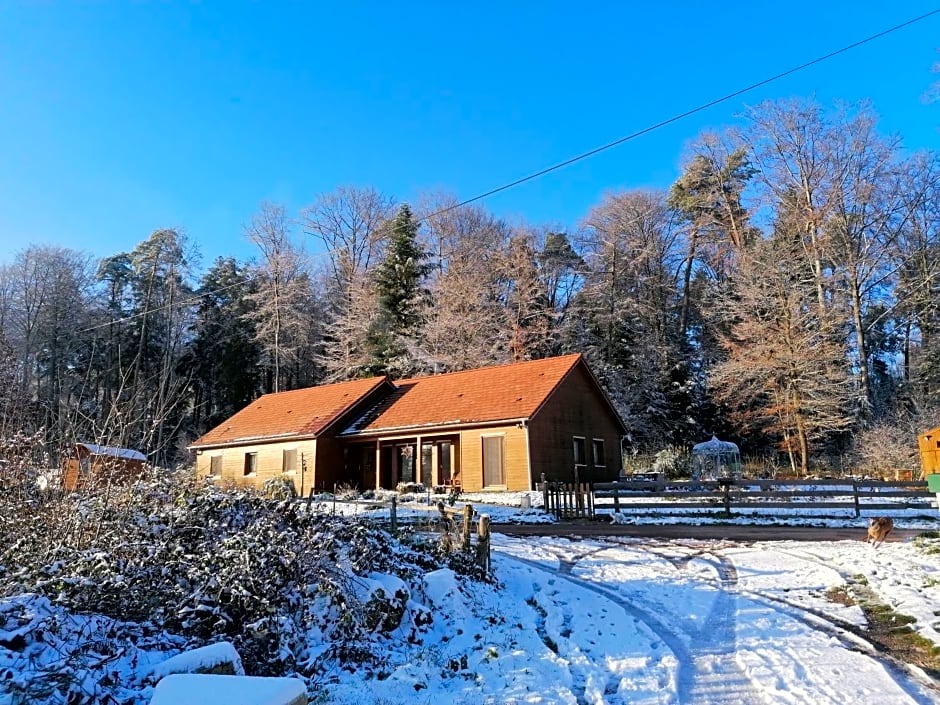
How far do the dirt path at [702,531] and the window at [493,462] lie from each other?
23.0ft

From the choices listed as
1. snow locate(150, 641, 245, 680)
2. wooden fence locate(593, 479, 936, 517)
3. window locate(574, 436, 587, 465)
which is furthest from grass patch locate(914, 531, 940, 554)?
window locate(574, 436, 587, 465)

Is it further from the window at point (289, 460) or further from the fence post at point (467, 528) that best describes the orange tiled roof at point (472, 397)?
the fence post at point (467, 528)

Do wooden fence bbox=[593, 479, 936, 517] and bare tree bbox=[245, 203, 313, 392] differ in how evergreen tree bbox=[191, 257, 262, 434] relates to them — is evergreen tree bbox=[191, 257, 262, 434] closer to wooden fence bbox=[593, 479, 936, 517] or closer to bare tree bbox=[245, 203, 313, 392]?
bare tree bbox=[245, 203, 313, 392]

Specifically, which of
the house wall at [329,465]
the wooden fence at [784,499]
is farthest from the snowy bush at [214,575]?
the house wall at [329,465]

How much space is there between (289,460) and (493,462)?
9804 millimetres

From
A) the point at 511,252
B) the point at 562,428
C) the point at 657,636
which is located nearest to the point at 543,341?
the point at 511,252

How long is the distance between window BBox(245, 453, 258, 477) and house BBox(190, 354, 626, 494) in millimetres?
67

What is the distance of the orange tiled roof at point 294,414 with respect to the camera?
28639 mm

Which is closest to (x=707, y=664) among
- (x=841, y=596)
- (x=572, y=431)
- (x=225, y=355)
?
(x=841, y=596)

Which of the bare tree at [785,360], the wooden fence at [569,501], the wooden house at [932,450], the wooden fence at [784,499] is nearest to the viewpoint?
the wooden house at [932,450]

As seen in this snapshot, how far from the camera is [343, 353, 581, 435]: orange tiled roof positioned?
2470 centimetres

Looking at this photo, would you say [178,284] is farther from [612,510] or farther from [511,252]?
[612,510]

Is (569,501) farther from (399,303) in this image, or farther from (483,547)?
(399,303)

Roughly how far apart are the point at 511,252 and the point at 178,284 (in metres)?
22.4
